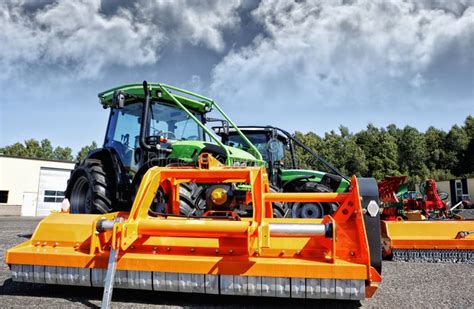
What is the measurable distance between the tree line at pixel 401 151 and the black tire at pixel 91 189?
31083 mm

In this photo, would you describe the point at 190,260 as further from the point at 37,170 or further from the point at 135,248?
the point at 37,170

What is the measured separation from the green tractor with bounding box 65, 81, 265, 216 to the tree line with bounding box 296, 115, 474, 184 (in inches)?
1245

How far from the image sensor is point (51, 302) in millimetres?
2951

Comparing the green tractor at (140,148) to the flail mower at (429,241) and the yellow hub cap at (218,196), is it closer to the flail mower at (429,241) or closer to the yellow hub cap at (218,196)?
the yellow hub cap at (218,196)

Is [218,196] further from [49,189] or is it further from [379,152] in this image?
[379,152]

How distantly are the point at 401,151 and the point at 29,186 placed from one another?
3840 cm

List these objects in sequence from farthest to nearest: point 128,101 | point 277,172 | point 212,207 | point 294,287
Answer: point 277,172 < point 128,101 < point 212,207 < point 294,287

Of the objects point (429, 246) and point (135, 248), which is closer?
point (135, 248)

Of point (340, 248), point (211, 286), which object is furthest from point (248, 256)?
point (340, 248)

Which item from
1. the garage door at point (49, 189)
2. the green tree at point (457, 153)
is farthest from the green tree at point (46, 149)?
the green tree at point (457, 153)

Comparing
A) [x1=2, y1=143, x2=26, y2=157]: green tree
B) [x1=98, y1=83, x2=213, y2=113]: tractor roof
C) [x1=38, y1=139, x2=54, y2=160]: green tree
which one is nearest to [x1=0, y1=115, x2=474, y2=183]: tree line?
[x1=2, y1=143, x2=26, y2=157]: green tree

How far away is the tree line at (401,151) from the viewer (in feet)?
125

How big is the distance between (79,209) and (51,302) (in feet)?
9.82

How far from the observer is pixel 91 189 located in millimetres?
4965
